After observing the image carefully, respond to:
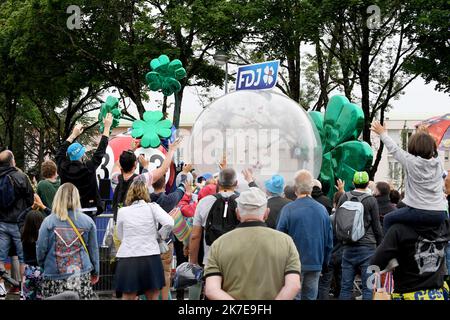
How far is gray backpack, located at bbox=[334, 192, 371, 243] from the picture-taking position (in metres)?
7.89

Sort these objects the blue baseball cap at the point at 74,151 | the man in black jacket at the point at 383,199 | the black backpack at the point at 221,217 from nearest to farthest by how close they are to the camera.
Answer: the black backpack at the point at 221,217
the blue baseball cap at the point at 74,151
the man in black jacket at the point at 383,199

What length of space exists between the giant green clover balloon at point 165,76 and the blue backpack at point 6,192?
419 centimetres

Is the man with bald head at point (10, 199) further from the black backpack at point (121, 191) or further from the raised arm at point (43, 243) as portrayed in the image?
the raised arm at point (43, 243)

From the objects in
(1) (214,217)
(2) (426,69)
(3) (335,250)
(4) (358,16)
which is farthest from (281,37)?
(1) (214,217)

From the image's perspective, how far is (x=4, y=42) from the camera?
27.8 m

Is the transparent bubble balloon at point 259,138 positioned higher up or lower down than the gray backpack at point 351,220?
higher up

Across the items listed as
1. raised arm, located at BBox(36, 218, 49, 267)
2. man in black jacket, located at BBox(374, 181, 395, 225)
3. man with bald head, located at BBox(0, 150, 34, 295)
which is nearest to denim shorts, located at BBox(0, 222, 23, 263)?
man with bald head, located at BBox(0, 150, 34, 295)

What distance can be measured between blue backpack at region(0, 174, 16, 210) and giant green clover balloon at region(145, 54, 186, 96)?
419 cm

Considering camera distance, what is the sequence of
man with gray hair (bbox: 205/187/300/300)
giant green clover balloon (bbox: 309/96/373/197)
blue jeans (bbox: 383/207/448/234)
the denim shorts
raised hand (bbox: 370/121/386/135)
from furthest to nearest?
giant green clover balloon (bbox: 309/96/373/197) → the denim shorts → raised hand (bbox: 370/121/386/135) → blue jeans (bbox: 383/207/448/234) → man with gray hair (bbox: 205/187/300/300)

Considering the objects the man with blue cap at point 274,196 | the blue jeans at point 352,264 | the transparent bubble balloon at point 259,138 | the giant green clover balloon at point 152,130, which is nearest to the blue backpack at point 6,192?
the giant green clover balloon at point 152,130

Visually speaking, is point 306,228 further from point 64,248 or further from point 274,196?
point 64,248

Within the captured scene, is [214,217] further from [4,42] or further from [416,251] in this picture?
[4,42]

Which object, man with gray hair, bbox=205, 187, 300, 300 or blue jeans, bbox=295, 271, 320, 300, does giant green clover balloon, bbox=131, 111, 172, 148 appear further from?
man with gray hair, bbox=205, 187, 300, 300

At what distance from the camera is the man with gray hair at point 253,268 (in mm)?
4164
